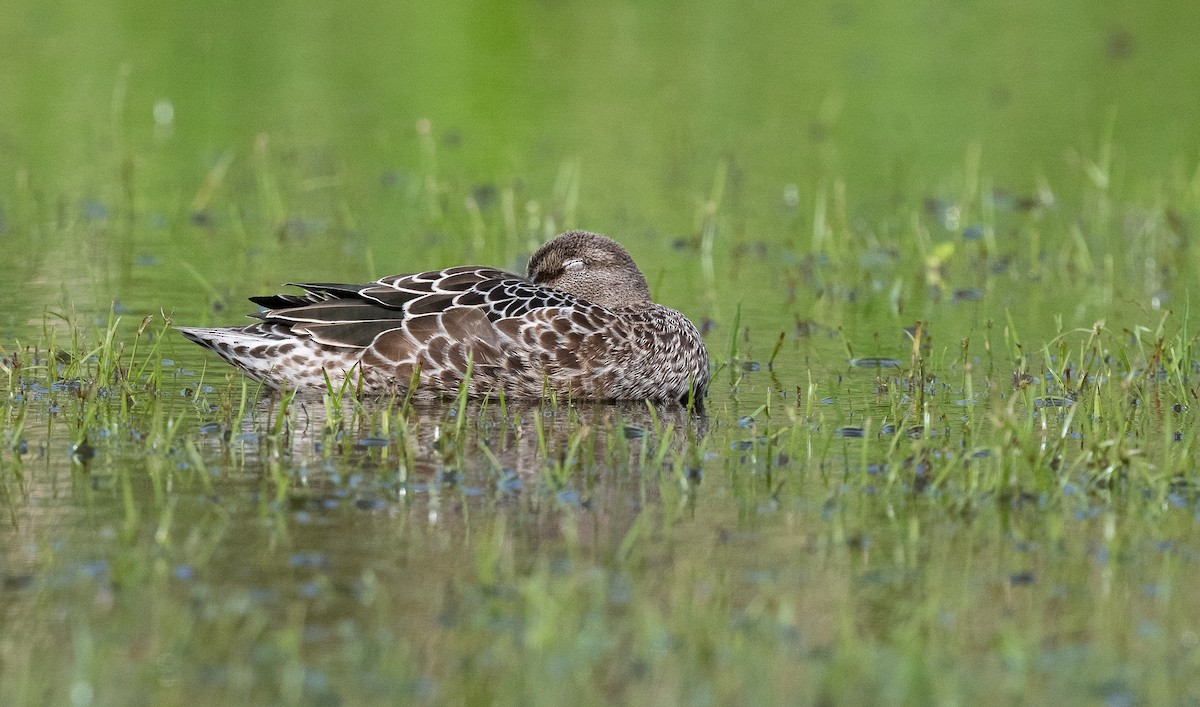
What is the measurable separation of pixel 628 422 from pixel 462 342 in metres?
1.04

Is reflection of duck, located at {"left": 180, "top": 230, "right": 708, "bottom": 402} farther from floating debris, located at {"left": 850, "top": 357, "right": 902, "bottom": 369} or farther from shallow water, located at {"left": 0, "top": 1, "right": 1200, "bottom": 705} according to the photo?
floating debris, located at {"left": 850, "top": 357, "right": 902, "bottom": 369}

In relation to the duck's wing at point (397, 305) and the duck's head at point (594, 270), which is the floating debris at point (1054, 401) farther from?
the duck's wing at point (397, 305)

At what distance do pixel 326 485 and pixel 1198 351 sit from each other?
5.93 m

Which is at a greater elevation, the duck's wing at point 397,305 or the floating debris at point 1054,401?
the duck's wing at point 397,305

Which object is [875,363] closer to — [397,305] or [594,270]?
[594,270]

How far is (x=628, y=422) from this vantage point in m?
9.43

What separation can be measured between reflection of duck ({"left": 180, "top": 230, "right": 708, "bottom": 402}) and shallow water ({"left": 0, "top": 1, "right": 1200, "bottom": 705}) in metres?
0.24

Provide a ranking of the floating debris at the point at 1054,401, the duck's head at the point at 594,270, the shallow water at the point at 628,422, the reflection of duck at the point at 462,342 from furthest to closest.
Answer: the duck's head at the point at 594,270 < the reflection of duck at the point at 462,342 < the floating debris at the point at 1054,401 < the shallow water at the point at 628,422

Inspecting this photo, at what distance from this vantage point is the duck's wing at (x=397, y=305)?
9773mm

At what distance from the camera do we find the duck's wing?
9773mm

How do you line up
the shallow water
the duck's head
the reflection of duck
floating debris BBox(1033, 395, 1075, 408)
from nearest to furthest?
1. the shallow water
2. floating debris BBox(1033, 395, 1075, 408)
3. the reflection of duck
4. the duck's head

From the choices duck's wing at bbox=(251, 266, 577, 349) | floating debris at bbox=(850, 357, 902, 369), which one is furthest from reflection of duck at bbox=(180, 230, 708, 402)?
floating debris at bbox=(850, 357, 902, 369)

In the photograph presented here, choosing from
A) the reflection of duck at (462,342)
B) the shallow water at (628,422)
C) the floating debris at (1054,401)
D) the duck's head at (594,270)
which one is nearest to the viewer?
the shallow water at (628,422)

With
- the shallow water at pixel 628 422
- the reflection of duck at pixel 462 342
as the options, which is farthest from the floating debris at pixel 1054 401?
the reflection of duck at pixel 462 342
